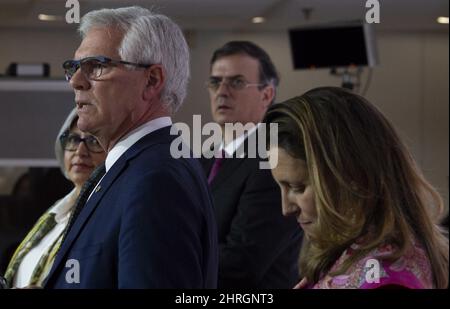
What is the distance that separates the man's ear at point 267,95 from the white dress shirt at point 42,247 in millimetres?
727

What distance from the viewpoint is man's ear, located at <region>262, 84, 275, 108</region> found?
2.54m

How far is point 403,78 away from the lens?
8.20 m

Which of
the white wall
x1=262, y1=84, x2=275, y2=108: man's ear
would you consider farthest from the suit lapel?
the white wall

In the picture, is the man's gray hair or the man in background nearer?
the man's gray hair

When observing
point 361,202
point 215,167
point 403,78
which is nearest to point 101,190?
point 361,202

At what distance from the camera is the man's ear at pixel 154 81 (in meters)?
1.39

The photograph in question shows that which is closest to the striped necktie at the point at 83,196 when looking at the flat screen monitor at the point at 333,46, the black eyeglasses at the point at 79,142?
the black eyeglasses at the point at 79,142

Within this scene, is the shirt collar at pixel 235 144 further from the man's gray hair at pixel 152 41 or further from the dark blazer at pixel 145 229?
the dark blazer at pixel 145 229

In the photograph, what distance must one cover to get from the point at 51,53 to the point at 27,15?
1.74 ft

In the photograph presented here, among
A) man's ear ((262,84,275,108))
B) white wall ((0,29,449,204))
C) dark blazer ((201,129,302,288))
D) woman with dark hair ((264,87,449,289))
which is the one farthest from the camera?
white wall ((0,29,449,204))

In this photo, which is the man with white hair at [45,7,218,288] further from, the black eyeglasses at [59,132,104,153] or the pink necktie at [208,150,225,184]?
the pink necktie at [208,150,225,184]

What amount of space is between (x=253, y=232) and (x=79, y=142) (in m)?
0.48

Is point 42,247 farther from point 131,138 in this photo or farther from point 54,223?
point 131,138

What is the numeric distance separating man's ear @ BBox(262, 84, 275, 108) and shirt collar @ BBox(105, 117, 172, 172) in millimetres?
1179
